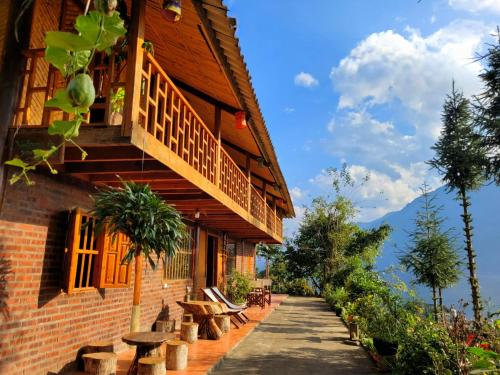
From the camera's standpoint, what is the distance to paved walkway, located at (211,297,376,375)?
6.50 m

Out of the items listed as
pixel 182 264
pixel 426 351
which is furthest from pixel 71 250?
pixel 182 264

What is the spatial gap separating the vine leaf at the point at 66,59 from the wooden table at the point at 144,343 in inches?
193

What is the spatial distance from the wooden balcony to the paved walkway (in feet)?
9.28

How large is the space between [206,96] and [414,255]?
12.8 m

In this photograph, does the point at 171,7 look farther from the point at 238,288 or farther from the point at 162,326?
the point at 238,288

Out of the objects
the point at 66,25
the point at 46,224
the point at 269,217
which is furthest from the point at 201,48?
the point at 269,217

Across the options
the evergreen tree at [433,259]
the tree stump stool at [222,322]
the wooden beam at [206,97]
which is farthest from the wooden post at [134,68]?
the evergreen tree at [433,259]

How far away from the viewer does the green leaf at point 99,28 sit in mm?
528

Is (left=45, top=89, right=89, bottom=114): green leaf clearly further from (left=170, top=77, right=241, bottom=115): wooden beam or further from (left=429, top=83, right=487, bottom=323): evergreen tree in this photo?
(left=429, top=83, right=487, bottom=323): evergreen tree

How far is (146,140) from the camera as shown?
418cm

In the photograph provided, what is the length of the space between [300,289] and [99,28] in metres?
27.6

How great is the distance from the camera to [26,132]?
4.20 meters

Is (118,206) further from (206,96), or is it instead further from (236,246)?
(236,246)

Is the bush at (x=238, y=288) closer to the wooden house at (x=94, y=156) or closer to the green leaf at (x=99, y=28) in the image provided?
the wooden house at (x=94, y=156)
